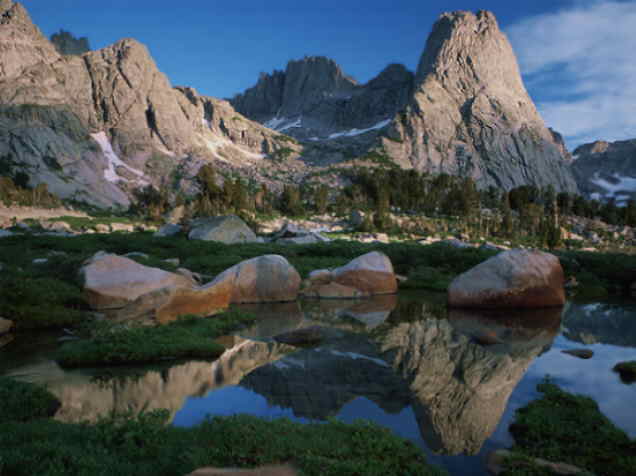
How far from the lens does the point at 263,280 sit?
19.8 metres

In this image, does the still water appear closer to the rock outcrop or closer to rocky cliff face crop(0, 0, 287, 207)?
the rock outcrop

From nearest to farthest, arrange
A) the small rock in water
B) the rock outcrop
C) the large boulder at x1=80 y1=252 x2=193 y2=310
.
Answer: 1. the small rock in water
2. the large boulder at x1=80 y1=252 x2=193 y2=310
3. the rock outcrop

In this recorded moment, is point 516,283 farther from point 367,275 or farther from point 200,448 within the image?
point 200,448

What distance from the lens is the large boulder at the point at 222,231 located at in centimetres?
3947

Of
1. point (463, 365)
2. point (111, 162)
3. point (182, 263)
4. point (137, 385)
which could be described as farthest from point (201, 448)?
point (111, 162)

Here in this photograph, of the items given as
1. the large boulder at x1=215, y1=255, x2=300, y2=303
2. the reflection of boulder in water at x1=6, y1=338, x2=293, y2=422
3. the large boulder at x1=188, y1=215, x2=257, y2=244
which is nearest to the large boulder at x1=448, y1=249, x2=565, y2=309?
the large boulder at x1=215, y1=255, x2=300, y2=303

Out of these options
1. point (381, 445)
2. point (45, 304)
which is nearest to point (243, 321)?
point (45, 304)

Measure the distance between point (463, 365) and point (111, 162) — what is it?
19072 centimetres

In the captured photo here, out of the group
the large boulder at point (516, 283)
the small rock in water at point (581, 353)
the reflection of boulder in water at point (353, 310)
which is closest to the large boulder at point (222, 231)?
the reflection of boulder in water at point (353, 310)

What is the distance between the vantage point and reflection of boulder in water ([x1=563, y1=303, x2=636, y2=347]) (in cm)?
1434

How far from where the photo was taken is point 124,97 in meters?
191

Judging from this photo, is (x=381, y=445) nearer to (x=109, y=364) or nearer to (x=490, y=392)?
(x=490, y=392)

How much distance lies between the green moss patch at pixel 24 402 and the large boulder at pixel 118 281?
8.32 metres

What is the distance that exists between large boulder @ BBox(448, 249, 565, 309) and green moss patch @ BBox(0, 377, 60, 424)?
15.8m
